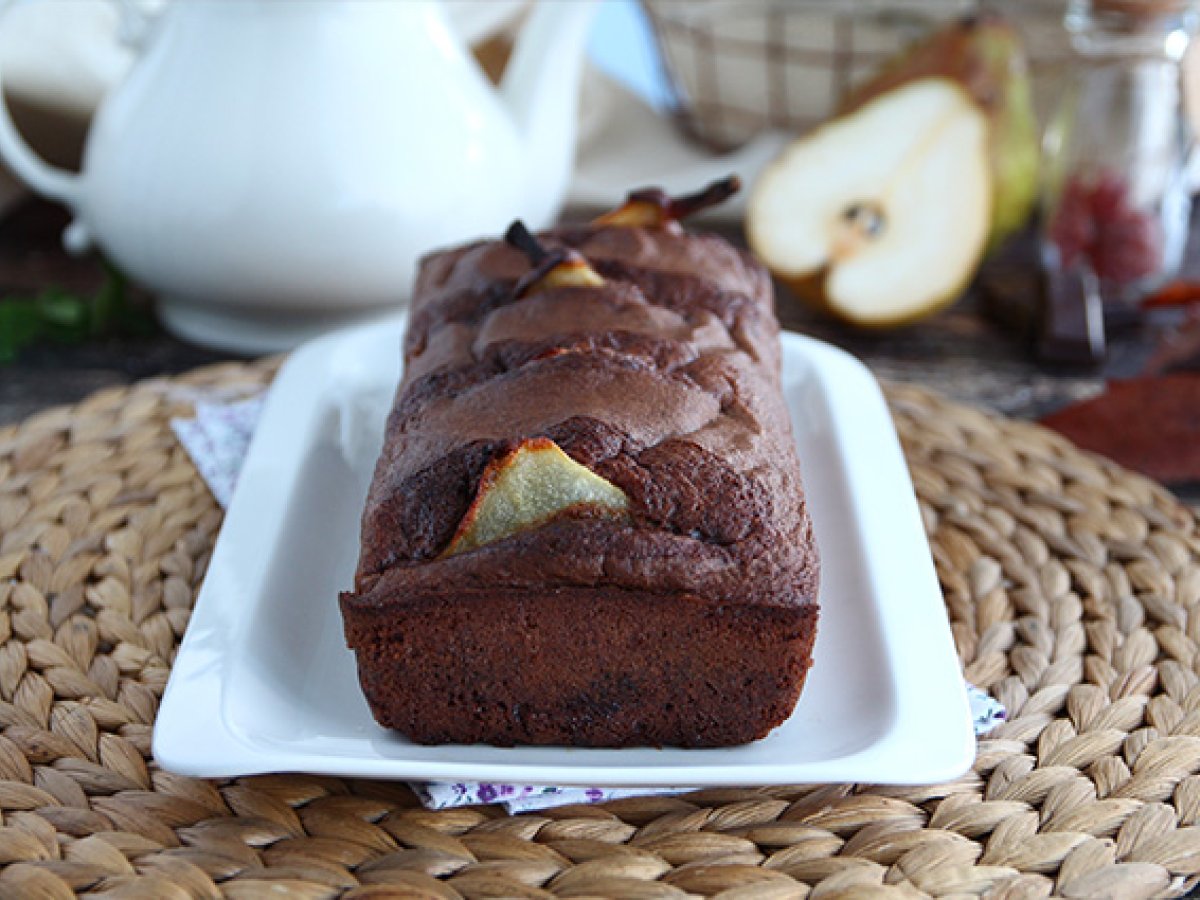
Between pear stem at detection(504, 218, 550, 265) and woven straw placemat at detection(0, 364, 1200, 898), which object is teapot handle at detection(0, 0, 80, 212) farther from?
pear stem at detection(504, 218, 550, 265)

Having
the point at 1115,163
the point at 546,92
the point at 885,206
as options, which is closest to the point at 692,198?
the point at 546,92

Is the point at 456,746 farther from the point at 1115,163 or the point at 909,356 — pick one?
the point at 1115,163

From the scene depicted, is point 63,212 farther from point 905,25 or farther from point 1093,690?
point 1093,690

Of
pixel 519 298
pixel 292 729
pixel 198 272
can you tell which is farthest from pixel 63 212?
pixel 292 729

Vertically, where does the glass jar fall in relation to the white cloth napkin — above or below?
below

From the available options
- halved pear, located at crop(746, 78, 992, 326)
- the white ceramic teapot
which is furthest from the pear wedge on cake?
the white ceramic teapot

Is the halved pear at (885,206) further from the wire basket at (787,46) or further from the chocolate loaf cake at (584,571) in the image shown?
the chocolate loaf cake at (584,571)

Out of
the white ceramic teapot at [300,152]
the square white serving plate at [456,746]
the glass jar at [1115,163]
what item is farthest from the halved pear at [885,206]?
the square white serving plate at [456,746]
